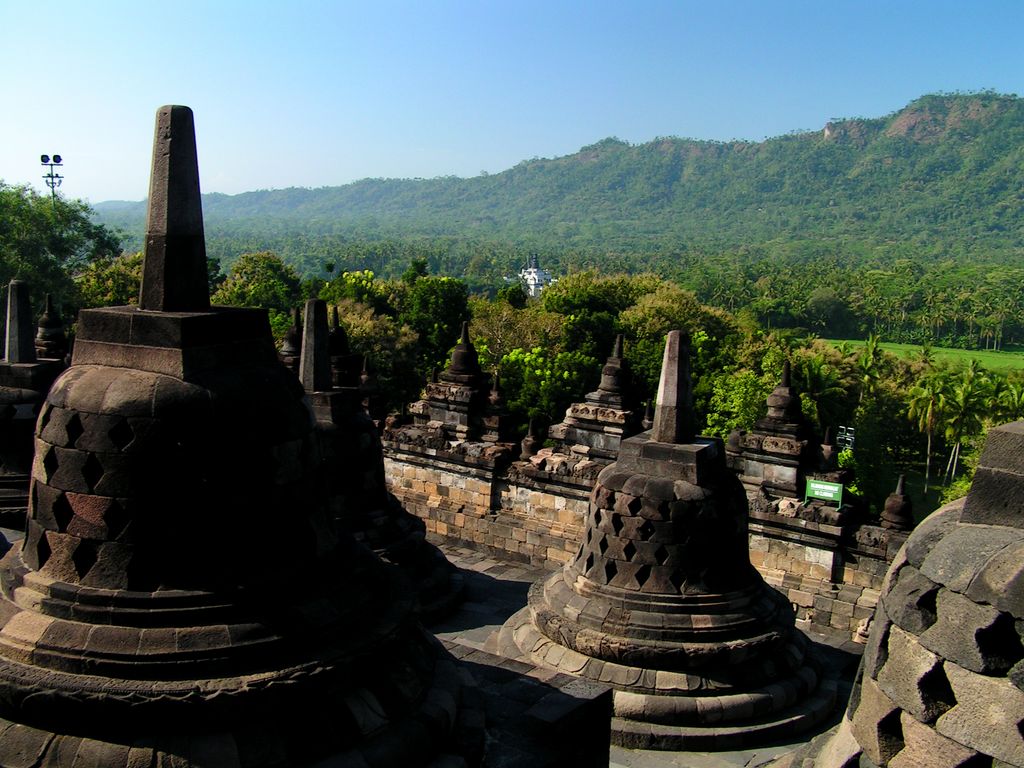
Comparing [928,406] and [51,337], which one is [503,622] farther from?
[928,406]

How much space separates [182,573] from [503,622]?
291 inches

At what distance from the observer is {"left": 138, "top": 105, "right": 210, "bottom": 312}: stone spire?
433 cm

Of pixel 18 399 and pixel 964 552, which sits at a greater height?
pixel 964 552

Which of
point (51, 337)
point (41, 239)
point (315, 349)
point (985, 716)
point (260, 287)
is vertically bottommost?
point (985, 716)

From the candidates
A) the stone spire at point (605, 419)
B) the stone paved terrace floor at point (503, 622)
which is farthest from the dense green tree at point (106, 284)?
the stone paved terrace floor at point (503, 622)

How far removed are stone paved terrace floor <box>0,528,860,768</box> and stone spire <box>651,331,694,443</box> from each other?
290cm

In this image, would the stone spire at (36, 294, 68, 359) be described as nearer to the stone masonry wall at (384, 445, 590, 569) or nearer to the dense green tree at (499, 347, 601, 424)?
the stone masonry wall at (384, 445, 590, 569)

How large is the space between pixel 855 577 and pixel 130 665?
1031 centimetres

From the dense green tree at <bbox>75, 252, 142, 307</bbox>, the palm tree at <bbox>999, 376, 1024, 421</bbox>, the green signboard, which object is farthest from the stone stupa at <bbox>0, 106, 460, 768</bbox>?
the palm tree at <bbox>999, 376, 1024, 421</bbox>

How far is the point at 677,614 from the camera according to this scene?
8180mm

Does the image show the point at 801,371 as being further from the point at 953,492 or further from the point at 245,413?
the point at 245,413

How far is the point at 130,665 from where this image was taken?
3836 millimetres

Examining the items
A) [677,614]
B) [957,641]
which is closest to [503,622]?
[677,614]

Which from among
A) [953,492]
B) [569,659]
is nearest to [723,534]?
[569,659]
